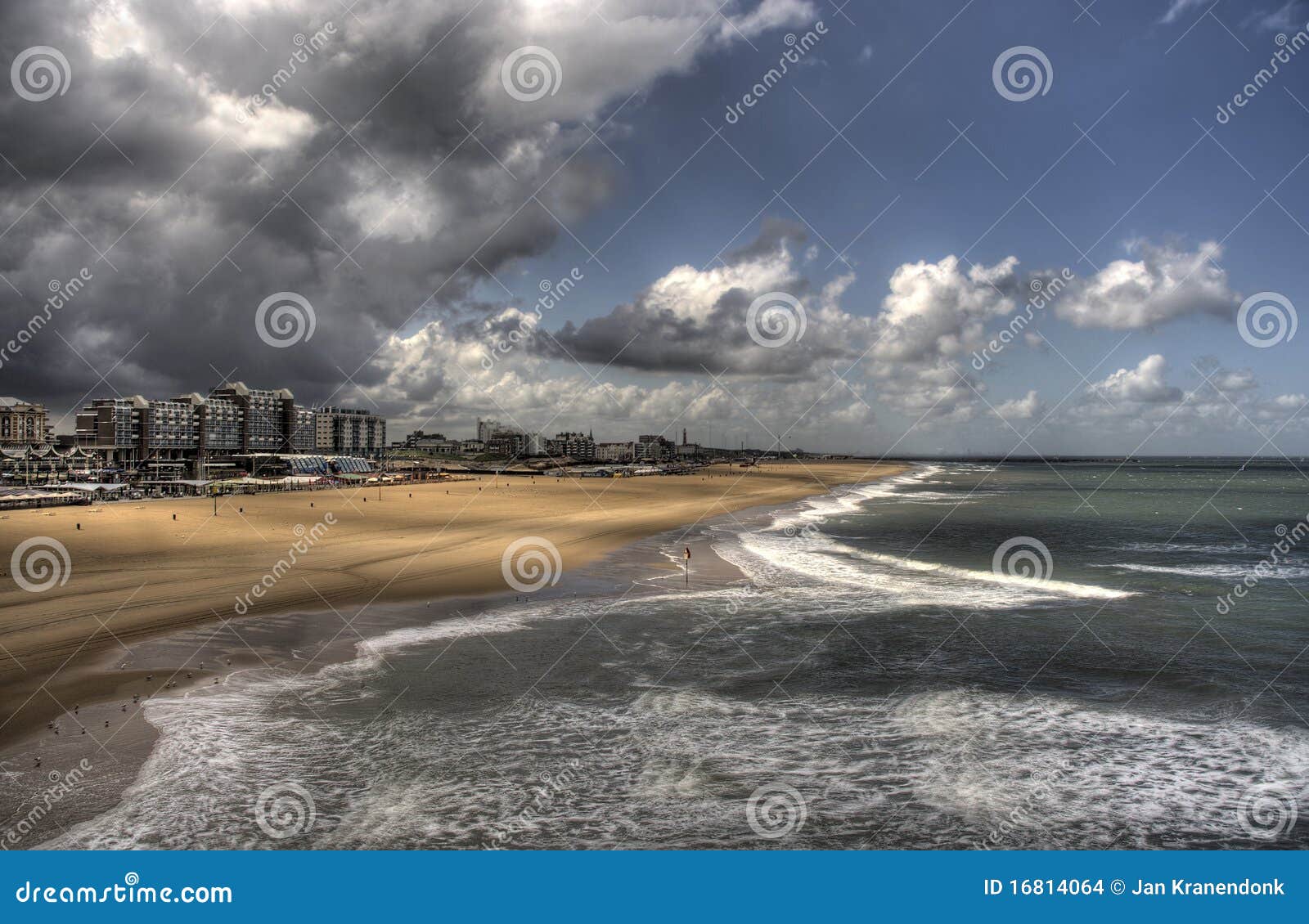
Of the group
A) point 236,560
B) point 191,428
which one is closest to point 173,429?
point 191,428

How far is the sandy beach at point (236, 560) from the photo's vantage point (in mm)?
14906

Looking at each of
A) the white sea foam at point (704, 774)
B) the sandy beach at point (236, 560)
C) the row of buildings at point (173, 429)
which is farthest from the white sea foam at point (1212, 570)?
the row of buildings at point (173, 429)

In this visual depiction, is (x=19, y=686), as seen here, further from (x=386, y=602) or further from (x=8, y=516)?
(x=8, y=516)

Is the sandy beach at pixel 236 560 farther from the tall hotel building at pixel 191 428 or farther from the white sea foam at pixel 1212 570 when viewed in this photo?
the tall hotel building at pixel 191 428

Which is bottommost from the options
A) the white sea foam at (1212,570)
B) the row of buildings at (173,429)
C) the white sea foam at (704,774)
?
the white sea foam at (704,774)

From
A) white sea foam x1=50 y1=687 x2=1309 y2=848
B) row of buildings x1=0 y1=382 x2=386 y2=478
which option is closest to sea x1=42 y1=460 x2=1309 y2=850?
white sea foam x1=50 y1=687 x2=1309 y2=848

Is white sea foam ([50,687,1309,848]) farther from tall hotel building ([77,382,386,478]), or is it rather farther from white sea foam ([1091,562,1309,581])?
tall hotel building ([77,382,386,478])

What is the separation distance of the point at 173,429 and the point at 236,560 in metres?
123

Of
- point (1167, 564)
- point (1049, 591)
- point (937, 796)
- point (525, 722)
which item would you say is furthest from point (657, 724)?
point (1167, 564)

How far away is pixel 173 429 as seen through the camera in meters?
128

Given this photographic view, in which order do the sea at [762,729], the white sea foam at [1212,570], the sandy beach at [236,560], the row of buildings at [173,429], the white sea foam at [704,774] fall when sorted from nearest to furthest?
the white sea foam at [704,774] → the sea at [762,729] → the sandy beach at [236,560] → the white sea foam at [1212,570] → the row of buildings at [173,429]

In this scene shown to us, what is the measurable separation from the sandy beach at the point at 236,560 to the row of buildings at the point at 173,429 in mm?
62527

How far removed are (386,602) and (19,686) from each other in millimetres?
8733

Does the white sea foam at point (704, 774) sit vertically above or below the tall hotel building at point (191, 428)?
below
